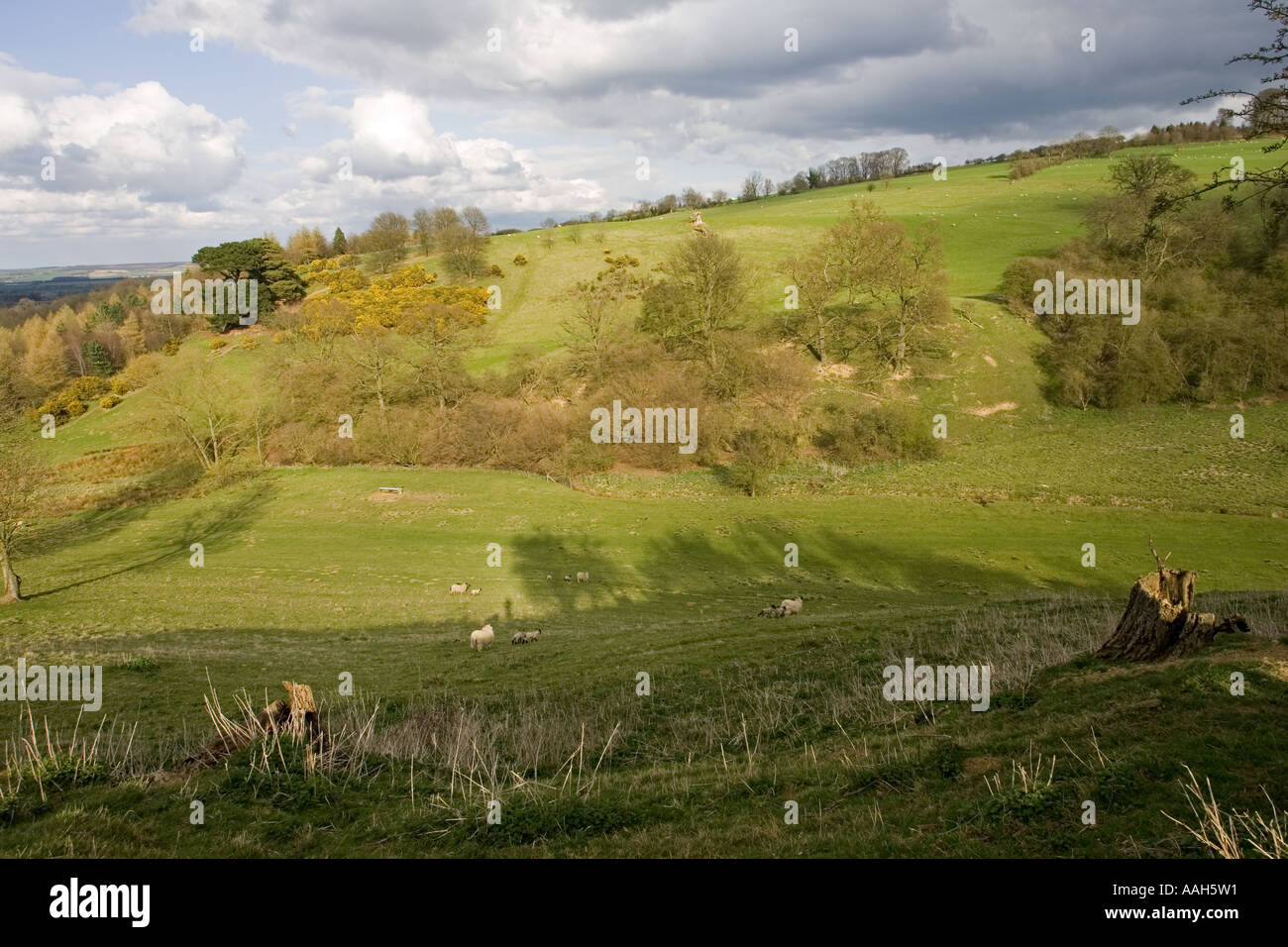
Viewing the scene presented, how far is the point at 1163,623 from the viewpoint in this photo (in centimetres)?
1124

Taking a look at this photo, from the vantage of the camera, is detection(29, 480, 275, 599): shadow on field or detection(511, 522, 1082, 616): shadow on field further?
detection(29, 480, 275, 599): shadow on field

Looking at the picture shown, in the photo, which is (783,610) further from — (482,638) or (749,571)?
(482,638)

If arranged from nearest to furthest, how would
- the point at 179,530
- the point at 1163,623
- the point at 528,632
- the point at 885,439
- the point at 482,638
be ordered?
the point at 1163,623 → the point at 482,638 → the point at 528,632 → the point at 179,530 → the point at 885,439

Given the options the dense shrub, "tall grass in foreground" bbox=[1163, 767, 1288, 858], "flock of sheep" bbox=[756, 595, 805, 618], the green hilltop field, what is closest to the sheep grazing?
the green hilltop field

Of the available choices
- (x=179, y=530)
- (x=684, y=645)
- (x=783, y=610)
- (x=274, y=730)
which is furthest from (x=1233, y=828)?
(x=179, y=530)

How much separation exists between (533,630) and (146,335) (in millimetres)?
106366

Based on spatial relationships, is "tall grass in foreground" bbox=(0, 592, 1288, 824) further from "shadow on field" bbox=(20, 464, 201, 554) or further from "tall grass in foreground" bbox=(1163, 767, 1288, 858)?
"shadow on field" bbox=(20, 464, 201, 554)

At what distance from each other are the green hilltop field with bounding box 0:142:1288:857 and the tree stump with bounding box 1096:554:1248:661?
577 mm

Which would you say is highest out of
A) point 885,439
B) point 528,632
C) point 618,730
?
point 885,439

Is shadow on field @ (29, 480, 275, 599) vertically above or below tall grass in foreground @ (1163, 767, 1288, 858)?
below

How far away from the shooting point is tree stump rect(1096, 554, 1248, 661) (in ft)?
36.7

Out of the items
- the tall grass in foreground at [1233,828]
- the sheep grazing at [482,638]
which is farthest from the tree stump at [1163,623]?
the sheep grazing at [482,638]

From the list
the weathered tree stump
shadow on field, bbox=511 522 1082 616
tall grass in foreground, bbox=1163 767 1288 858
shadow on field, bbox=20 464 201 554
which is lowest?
shadow on field, bbox=511 522 1082 616

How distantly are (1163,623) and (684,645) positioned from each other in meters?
11.9
